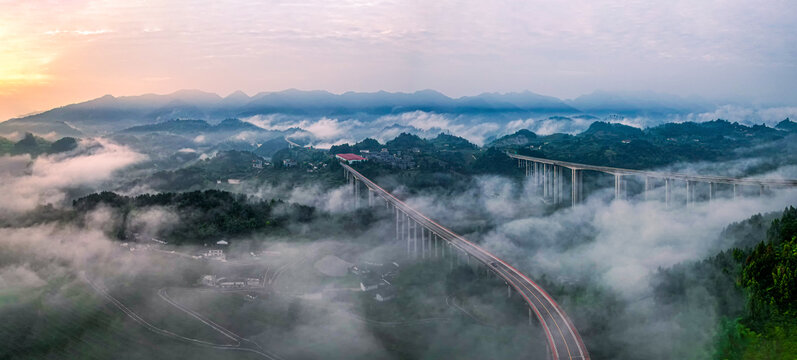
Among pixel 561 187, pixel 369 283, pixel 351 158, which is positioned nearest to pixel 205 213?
pixel 369 283

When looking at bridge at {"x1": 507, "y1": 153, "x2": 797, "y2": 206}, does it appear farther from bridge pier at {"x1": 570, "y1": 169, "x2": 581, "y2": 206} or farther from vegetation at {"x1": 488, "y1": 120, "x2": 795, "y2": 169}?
vegetation at {"x1": 488, "y1": 120, "x2": 795, "y2": 169}

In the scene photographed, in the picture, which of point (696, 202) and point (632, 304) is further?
point (696, 202)

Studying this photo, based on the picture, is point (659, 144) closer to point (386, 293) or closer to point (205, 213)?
point (386, 293)

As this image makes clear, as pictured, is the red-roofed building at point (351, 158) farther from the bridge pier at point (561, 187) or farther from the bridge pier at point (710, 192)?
the bridge pier at point (710, 192)

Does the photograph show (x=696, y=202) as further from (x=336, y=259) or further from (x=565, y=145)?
(x=565, y=145)

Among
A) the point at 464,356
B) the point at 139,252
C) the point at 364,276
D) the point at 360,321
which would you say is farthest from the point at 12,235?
the point at 464,356

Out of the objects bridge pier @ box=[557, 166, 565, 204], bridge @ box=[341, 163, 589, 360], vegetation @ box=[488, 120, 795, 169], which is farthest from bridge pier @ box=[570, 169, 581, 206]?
vegetation @ box=[488, 120, 795, 169]

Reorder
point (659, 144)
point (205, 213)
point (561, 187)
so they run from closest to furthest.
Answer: point (205, 213) → point (561, 187) → point (659, 144)
